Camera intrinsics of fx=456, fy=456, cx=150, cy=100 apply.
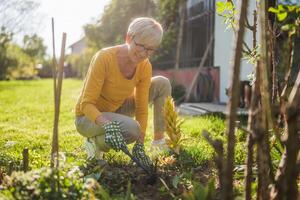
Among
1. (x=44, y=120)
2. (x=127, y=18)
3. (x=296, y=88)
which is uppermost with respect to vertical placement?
(x=127, y=18)

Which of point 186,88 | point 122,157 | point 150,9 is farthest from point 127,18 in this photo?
point 122,157

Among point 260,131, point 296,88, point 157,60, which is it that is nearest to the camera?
point 260,131

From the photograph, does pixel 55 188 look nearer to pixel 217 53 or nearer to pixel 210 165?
pixel 210 165

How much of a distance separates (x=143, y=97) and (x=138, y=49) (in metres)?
0.67

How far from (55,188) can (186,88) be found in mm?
10280

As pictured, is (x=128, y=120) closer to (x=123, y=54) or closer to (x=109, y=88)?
(x=109, y=88)

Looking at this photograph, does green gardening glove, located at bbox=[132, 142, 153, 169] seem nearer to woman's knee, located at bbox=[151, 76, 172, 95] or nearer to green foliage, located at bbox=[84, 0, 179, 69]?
woman's knee, located at bbox=[151, 76, 172, 95]

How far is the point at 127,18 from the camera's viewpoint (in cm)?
1758

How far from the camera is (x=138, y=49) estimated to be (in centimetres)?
317

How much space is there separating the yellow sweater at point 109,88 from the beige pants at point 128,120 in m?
0.10

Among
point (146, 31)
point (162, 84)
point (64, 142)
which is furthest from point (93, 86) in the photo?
point (64, 142)

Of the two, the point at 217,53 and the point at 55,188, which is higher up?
the point at 217,53

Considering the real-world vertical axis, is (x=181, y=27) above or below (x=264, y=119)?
above

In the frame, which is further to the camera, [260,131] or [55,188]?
[55,188]
